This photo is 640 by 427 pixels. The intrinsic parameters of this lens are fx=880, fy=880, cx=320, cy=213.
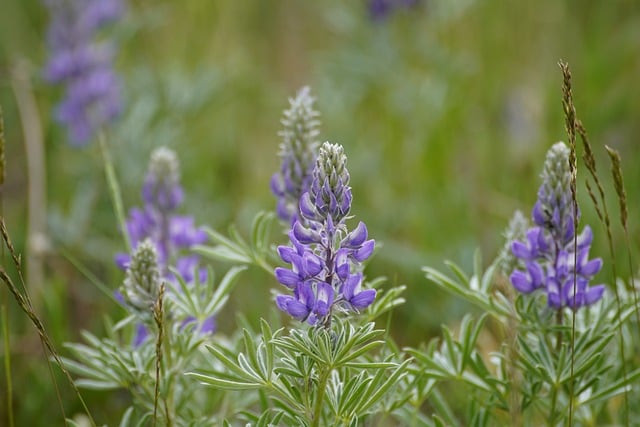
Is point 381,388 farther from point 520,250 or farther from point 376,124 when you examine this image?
point 376,124

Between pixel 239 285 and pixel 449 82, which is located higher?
pixel 449 82

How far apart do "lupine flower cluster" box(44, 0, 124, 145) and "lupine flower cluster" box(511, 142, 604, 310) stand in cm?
235

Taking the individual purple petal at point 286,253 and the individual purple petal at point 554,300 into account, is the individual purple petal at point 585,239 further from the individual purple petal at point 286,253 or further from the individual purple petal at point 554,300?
the individual purple petal at point 286,253

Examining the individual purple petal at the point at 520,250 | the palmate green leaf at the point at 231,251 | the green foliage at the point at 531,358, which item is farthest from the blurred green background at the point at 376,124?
the individual purple petal at the point at 520,250

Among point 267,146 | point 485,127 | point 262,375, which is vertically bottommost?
point 262,375

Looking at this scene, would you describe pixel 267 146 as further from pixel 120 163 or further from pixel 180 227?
pixel 180 227

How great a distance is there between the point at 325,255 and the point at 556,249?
0.53m

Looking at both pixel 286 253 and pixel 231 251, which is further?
pixel 231 251

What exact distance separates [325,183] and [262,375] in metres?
0.36

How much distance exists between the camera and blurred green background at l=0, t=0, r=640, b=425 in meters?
3.64

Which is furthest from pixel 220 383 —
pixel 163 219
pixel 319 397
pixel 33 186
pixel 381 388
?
pixel 33 186

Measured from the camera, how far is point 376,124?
4918mm

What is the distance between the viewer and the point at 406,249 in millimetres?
3689

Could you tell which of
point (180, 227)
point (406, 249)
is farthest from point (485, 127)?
point (180, 227)
